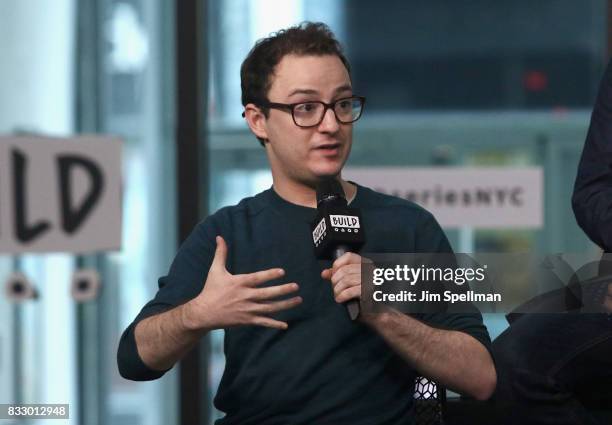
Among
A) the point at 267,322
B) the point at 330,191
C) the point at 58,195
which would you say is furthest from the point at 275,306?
the point at 58,195

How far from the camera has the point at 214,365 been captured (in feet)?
16.5

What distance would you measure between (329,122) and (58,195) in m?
2.45

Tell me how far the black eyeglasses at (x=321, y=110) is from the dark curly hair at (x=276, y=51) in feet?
0.33

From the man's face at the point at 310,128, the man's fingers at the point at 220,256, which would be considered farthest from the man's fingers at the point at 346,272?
the man's face at the point at 310,128

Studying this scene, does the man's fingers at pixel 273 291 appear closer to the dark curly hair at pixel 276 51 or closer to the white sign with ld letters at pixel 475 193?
the dark curly hair at pixel 276 51

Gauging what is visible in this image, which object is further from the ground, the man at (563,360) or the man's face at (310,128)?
the man's face at (310,128)

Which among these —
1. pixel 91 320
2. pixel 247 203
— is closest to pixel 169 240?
pixel 91 320

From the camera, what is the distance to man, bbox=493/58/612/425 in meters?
2.44

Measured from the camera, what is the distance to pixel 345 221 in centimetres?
230

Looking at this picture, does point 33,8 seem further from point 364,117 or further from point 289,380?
point 289,380

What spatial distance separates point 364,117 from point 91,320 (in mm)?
1426

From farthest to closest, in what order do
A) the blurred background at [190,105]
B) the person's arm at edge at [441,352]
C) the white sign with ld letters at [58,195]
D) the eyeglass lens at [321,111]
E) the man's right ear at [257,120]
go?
the blurred background at [190,105] → the white sign with ld letters at [58,195] → the man's right ear at [257,120] → the eyeglass lens at [321,111] → the person's arm at edge at [441,352]

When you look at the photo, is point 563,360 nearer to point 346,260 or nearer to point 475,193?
point 346,260

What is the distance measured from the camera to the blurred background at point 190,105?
5.02 meters
